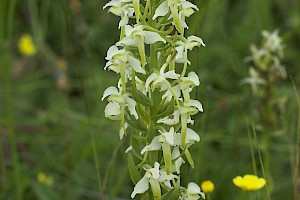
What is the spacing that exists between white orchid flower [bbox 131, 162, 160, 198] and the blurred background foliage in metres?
0.30

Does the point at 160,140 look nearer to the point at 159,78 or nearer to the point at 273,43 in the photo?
the point at 159,78

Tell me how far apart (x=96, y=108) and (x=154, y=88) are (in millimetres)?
1528

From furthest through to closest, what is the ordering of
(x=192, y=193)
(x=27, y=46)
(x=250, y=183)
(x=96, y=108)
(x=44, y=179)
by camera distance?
(x=27, y=46), (x=96, y=108), (x=44, y=179), (x=250, y=183), (x=192, y=193)

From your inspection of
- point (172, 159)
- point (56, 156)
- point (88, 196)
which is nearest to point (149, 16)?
point (172, 159)

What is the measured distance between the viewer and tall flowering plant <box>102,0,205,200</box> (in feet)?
3.96

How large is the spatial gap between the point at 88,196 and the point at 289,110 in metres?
0.95

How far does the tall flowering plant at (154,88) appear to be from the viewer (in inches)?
47.6

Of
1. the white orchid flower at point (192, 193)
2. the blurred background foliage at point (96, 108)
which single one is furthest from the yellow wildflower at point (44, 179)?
the white orchid flower at point (192, 193)

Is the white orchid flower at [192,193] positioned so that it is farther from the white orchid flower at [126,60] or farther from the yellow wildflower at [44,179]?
the yellow wildflower at [44,179]

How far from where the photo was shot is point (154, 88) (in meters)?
1.22

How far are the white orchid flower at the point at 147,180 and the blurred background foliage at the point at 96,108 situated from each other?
0.30 meters

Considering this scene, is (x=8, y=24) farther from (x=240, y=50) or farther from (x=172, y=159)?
(x=240, y=50)

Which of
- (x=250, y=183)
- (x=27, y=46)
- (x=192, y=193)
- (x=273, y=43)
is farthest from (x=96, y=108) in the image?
(x=192, y=193)

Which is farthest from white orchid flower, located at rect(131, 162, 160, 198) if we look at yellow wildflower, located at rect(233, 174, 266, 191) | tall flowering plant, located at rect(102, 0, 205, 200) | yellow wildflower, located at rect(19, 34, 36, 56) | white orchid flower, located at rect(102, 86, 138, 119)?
yellow wildflower, located at rect(19, 34, 36, 56)
